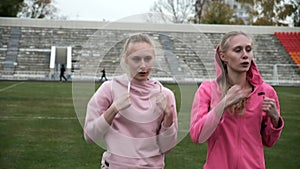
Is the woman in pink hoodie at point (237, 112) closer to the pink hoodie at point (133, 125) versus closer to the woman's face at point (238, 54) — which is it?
the woman's face at point (238, 54)

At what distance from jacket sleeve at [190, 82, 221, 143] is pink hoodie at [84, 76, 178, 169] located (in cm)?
15

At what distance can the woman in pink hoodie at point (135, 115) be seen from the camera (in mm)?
2449

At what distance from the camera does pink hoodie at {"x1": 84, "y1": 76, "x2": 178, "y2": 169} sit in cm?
248

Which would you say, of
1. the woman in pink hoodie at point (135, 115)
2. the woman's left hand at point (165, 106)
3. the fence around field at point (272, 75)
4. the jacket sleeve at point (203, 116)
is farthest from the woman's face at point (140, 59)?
the fence around field at point (272, 75)

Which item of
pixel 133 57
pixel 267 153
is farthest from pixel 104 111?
pixel 267 153

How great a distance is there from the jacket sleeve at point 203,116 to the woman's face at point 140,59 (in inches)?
12.4

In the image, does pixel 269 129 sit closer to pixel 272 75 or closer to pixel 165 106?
pixel 165 106

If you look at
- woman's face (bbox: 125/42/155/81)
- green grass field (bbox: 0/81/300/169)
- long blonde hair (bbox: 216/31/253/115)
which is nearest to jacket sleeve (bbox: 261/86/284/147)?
long blonde hair (bbox: 216/31/253/115)

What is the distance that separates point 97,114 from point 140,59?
35 cm

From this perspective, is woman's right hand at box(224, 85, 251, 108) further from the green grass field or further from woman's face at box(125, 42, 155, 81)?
the green grass field

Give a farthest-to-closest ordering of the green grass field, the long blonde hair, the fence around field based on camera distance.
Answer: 1. the fence around field
2. the green grass field
3. the long blonde hair

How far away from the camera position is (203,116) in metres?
2.61

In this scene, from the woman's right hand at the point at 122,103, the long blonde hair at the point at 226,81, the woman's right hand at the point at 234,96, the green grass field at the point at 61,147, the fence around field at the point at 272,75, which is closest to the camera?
the woman's right hand at the point at 122,103

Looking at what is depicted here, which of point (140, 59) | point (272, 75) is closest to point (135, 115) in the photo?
point (140, 59)
